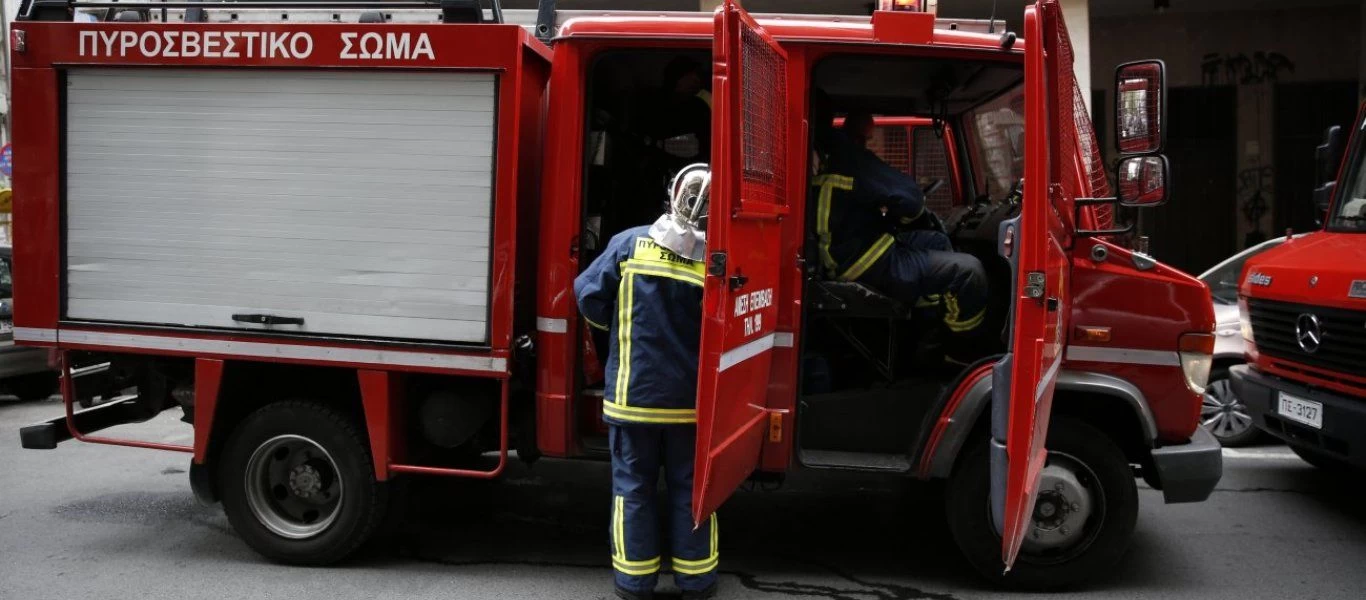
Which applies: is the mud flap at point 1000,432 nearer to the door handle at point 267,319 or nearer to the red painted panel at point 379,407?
the red painted panel at point 379,407

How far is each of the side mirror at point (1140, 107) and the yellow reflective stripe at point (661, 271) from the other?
167cm

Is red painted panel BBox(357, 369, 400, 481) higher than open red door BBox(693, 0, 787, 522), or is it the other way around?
open red door BBox(693, 0, 787, 522)

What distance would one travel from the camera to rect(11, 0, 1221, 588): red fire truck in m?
4.42

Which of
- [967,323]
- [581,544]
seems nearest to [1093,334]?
[967,323]

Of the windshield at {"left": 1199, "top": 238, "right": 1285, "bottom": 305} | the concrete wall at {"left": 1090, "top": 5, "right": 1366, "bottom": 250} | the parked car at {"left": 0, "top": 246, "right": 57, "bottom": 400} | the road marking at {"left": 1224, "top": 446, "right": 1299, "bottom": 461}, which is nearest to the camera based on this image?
the road marking at {"left": 1224, "top": 446, "right": 1299, "bottom": 461}

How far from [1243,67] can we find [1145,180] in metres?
11.0

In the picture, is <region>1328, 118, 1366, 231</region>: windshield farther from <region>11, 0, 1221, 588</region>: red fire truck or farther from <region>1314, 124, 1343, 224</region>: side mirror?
<region>11, 0, 1221, 588</region>: red fire truck

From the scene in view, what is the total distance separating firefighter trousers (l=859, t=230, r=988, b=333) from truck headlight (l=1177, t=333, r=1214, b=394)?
791mm

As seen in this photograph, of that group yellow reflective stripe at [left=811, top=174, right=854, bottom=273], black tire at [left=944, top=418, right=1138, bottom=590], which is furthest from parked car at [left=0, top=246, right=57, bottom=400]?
black tire at [left=944, top=418, right=1138, bottom=590]

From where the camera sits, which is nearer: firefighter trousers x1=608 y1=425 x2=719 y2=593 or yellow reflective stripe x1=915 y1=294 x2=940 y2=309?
firefighter trousers x1=608 y1=425 x2=719 y2=593

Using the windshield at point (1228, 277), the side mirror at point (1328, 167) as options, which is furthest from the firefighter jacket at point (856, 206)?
the windshield at point (1228, 277)

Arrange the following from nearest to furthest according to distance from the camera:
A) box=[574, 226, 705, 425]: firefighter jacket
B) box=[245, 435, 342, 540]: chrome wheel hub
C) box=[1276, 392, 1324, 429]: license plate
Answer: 1. box=[574, 226, 705, 425]: firefighter jacket
2. box=[245, 435, 342, 540]: chrome wheel hub
3. box=[1276, 392, 1324, 429]: license plate

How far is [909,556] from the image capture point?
16.9 feet

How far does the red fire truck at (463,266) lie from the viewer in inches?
174
